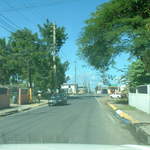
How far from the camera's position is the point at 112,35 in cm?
3691

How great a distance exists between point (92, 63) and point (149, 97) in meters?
18.0

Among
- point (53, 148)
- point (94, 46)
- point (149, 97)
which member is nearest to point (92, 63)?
point (94, 46)

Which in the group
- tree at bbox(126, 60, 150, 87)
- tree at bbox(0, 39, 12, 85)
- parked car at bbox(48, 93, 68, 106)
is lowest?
parked car at bbox(48, 93, 68, 106)

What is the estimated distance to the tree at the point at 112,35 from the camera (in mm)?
33062

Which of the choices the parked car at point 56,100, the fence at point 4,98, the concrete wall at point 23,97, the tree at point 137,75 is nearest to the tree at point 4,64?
the concrete wall at point 23,97

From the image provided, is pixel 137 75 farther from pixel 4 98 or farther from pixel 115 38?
pixel 4 98

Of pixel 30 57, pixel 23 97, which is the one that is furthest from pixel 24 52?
pixel 23 97

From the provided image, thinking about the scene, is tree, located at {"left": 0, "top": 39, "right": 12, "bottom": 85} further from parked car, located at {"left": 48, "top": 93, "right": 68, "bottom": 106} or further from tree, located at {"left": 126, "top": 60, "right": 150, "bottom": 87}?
tree, located at {"left": 126, "top": 60, "right": 150, "bottom": 87}

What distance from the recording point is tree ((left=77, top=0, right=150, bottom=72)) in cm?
3306

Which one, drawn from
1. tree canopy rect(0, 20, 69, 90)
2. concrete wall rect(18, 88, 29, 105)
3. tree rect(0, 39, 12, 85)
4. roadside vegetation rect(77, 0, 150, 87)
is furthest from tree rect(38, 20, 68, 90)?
roadside vegetation rect(77, 0, 150, 87)

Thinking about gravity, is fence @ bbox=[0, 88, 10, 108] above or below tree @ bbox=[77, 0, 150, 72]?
below

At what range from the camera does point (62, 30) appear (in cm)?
7425

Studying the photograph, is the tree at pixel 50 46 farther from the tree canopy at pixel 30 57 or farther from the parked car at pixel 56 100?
the parked car at pixel 56 100

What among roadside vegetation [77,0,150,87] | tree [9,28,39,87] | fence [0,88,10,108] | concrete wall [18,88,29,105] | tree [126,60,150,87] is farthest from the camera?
tree [9,28,39,87]
